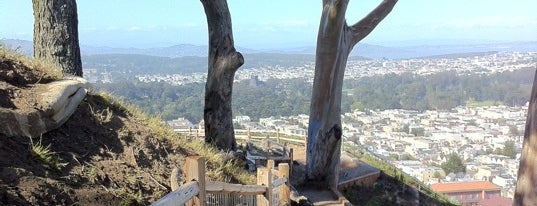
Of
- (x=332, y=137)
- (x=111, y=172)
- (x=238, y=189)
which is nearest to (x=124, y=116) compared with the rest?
(x=111, y=172)

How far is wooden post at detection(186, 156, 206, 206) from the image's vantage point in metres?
3.62

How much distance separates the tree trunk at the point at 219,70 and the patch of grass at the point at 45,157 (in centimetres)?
506

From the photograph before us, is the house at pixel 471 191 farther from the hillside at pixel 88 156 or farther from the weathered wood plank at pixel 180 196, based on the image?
the weathered wood plank at pixel 180 196

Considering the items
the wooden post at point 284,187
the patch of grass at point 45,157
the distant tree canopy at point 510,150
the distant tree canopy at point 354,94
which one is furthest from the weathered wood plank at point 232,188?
the distant tree canopy at point 354,94

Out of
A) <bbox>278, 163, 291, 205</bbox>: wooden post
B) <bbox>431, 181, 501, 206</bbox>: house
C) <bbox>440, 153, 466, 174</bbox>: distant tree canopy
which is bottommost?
<bbox>440, 153, 466, 174</bbox>: distant tree canopy

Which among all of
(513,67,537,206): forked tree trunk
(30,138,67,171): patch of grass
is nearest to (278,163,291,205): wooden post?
(30,138,67,171): patch of grass

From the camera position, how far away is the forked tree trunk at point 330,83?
10398mm

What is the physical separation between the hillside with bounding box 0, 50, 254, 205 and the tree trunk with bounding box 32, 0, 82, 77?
1124 mm

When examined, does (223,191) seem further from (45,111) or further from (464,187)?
(464,187)

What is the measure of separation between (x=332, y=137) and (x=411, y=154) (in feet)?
82.2

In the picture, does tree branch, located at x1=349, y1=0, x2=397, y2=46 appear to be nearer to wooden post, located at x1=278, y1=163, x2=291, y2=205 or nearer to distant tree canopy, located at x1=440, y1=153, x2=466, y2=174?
wooden post, located at x1=278, y1=163, x2=291, y2=205

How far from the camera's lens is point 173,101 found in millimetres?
39688

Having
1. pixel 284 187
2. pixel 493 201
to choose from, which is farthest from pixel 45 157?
pixel 493 201

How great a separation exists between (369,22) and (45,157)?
8113mm
